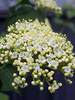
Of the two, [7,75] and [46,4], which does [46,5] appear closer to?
[46,4]

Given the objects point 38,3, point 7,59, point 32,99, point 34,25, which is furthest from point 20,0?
point 32,99

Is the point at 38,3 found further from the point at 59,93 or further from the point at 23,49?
the point at 59,93

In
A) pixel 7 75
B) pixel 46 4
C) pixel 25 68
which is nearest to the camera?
pixel 25 68

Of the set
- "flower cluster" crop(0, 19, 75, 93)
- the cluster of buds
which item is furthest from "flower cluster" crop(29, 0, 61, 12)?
"flower cluster" crop(0, 19, 75, 93)

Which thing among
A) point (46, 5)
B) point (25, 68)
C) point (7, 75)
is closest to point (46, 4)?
point (46, 5)

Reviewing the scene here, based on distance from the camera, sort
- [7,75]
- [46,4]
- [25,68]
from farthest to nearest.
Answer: [46,4]
[7,75]
[25,68]

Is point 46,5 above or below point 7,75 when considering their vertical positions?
above

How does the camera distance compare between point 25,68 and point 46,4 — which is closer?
point 25,68

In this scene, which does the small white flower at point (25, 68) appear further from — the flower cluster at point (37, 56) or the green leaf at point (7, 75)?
the green leaf at point (7, 75)
